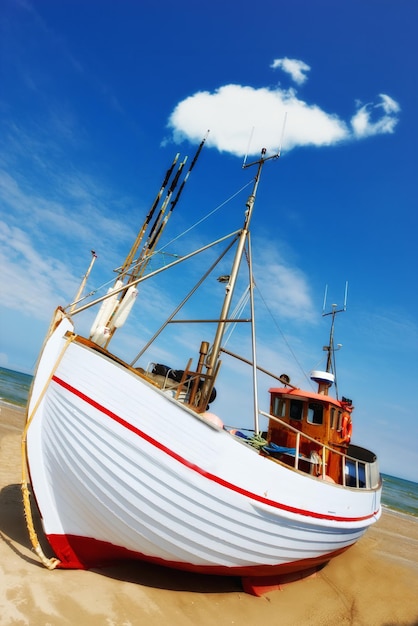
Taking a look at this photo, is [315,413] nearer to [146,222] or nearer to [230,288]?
[230,288]

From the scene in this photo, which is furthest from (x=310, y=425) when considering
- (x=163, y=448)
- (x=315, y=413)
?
(x=163, y=448)

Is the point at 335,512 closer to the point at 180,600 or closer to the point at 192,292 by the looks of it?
the point at 180,600

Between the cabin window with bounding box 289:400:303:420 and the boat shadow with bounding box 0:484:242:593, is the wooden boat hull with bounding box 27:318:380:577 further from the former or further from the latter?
the cabin window with bounding box 289:400:303:420

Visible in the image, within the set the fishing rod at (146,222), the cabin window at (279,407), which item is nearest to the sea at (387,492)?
the fishing rod at (146,222)

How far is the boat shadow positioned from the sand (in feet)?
0.06

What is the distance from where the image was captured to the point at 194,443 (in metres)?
5.03

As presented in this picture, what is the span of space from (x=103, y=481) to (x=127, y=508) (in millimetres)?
531

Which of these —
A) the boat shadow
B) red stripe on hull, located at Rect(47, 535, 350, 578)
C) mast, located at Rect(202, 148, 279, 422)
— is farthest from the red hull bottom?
mast, located at Rect(202, 148, 279, 422)

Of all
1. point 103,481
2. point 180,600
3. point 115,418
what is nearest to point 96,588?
point 180,600

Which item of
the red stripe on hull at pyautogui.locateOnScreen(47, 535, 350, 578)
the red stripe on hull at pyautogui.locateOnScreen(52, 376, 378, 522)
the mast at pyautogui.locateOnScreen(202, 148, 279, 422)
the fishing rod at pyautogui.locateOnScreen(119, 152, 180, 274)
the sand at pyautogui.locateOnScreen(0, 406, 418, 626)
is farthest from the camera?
the fishing rod at pyautogui.locateOnScreen(119, 152, 180, 274)

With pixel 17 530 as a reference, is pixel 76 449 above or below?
above

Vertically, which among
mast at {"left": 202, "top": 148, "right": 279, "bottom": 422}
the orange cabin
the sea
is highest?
mast at {"left": 202, "top": 148, "right": 279, "bottom": 422}

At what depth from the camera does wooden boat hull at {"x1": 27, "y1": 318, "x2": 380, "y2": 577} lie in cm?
495

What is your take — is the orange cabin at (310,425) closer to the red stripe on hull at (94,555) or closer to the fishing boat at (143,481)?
the fishing boat at (143,481)
